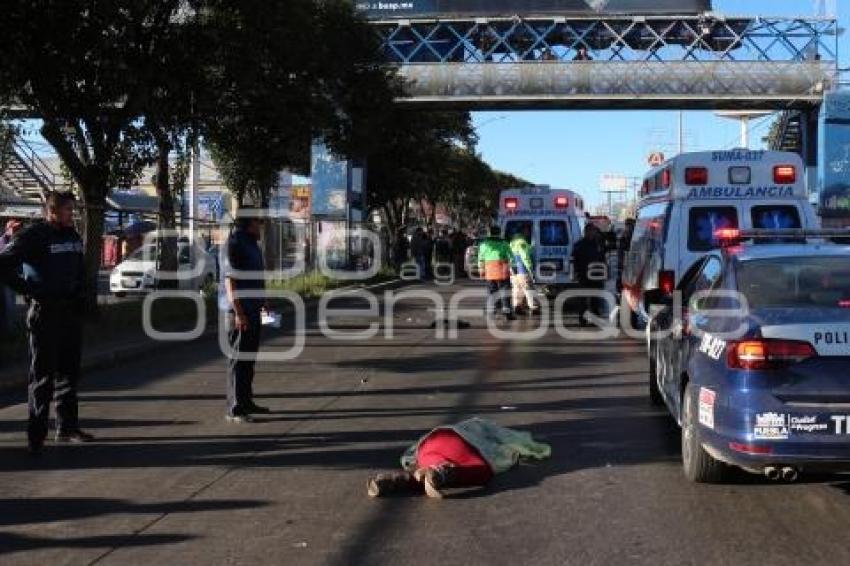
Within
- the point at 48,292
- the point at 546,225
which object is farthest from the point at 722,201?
the point at 546,225

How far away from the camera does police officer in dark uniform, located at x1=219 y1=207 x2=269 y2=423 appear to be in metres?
9.01

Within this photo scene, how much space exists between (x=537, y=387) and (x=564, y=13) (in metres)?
37.4

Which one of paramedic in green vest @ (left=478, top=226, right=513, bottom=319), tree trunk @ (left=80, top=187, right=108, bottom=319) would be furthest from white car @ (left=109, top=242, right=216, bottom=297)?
paramedic in green vest @ (left=478, top=226, right=513, bottom=319)

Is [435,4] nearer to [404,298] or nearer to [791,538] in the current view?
[404,298]

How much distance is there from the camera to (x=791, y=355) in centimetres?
584

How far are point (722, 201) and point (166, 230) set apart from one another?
10.8m

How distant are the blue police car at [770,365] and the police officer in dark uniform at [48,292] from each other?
4527mm

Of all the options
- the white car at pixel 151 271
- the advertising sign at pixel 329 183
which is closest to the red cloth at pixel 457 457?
the white car at pixel 151 271

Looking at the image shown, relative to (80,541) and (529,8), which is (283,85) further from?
(529,8)

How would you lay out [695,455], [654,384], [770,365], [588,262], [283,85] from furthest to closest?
[283,85]
[588,262]
[654,384]
[695,455]
[770,365]

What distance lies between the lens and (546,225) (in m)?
24.3

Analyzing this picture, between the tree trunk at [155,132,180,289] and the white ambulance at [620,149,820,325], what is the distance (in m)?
9.68

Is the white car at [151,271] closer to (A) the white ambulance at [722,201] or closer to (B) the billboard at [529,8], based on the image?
(A) the white ambulance at [722,201]

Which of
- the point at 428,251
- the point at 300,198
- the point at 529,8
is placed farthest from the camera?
the point at 529,8
